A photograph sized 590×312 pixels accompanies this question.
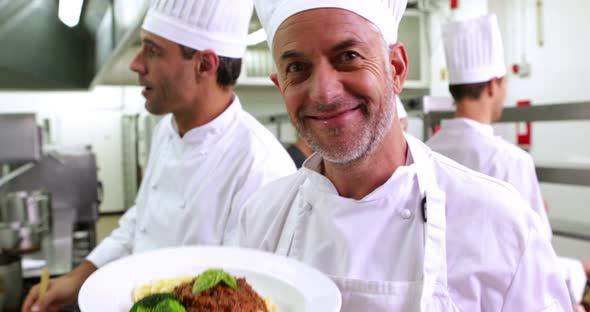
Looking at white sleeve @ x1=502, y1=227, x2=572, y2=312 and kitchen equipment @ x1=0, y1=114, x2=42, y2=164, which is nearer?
white sleeve @ x1=502, y1=227, x2=572, y2=312

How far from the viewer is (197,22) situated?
179cm

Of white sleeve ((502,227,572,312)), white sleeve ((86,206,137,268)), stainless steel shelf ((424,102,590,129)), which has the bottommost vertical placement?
white sleeve ((86,206,137,268))

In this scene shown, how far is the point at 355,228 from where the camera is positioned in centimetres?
97

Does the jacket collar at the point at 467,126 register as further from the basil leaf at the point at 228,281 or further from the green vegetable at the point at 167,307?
the green vegetable at the point at 167,307

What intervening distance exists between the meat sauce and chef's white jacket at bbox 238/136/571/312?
0.20 meters

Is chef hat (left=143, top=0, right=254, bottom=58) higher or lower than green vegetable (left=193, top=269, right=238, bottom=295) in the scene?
higher

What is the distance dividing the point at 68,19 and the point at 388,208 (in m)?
2.56

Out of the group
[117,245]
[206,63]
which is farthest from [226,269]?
[117,245]

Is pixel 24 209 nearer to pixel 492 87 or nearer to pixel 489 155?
pixel 489 155

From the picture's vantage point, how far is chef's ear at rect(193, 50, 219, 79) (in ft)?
5.90

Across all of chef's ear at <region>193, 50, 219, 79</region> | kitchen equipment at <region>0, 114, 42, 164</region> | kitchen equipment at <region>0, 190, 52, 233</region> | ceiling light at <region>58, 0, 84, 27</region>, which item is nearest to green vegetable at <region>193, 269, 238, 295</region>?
chef's ear at <region>193, 50, 219, 79</region>

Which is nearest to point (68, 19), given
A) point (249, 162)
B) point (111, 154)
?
point (249, 162)

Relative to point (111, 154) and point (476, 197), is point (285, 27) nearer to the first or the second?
point (476, 197)

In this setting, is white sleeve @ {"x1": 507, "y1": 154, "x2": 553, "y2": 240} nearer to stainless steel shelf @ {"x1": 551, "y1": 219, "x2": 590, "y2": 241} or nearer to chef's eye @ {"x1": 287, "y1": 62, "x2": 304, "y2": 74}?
stainless steel shelf @ {"x1": 551, "y1": 219, "x2": 590, "y2": 241}
